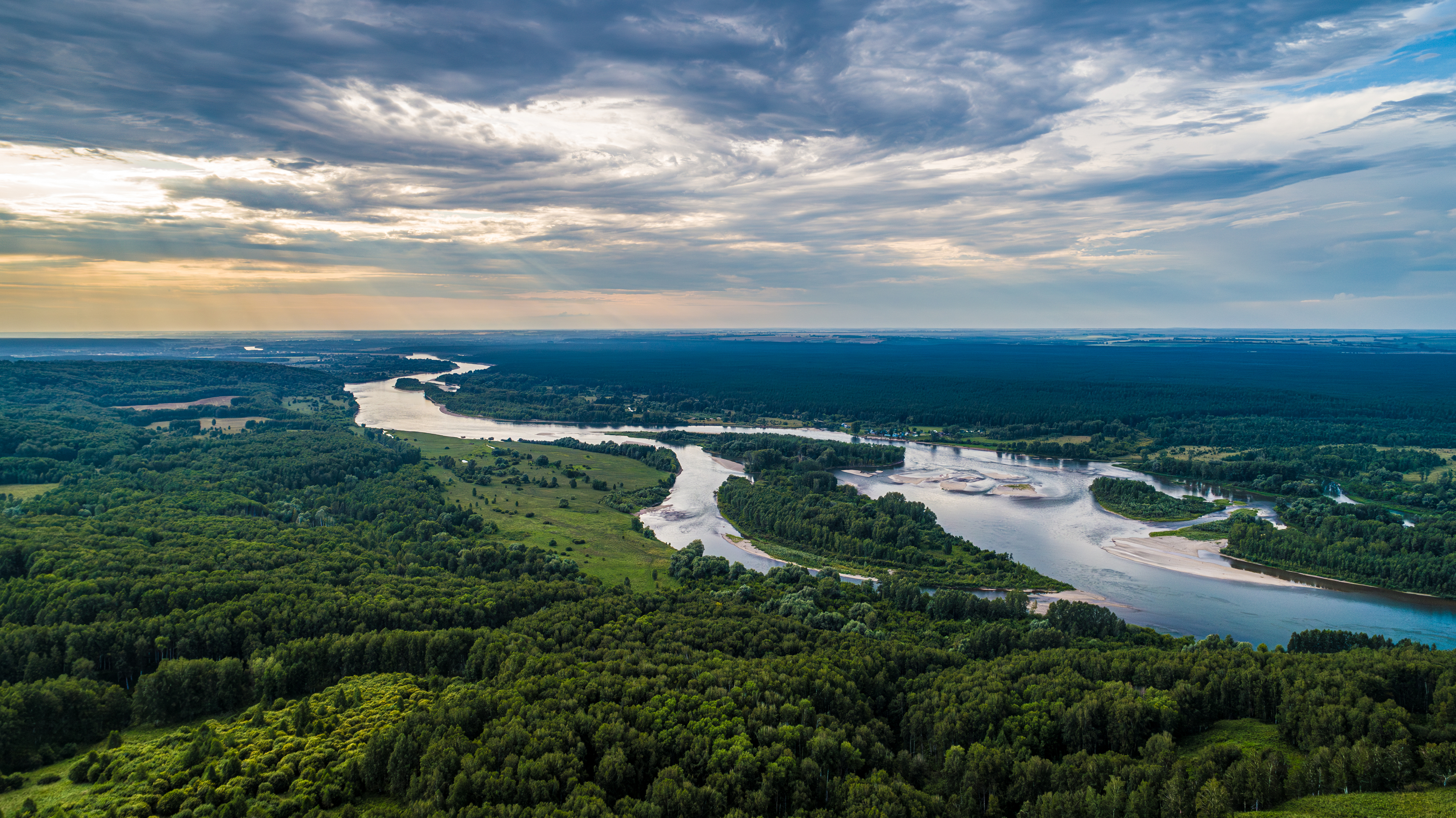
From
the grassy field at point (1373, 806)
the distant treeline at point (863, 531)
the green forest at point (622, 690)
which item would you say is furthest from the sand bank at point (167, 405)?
the grassy field at point (1373, 806)

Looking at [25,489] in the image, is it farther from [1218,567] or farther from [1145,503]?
[1145,503]

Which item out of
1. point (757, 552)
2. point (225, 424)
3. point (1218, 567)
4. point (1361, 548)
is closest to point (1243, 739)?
point (1218, 567)

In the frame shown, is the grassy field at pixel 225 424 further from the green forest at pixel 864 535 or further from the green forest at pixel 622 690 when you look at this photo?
the green forest at pixel 864 535

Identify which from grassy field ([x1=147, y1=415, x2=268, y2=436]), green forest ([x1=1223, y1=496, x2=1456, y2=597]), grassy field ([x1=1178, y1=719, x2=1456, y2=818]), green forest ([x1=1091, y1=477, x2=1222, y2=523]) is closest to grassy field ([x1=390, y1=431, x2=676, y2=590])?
grassy field ([x1=147, y1=415, x2=268, y2=436])

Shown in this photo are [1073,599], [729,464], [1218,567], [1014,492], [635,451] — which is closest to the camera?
[1073,599]

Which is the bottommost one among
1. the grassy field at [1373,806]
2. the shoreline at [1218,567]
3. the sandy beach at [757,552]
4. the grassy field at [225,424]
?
the sandy beach at [757,552]

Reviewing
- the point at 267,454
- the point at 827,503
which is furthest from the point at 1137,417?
the point at 267,454

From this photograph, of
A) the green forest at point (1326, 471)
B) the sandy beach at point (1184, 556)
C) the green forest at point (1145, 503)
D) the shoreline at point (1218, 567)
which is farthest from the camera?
the green forest at point (1326, 471)
